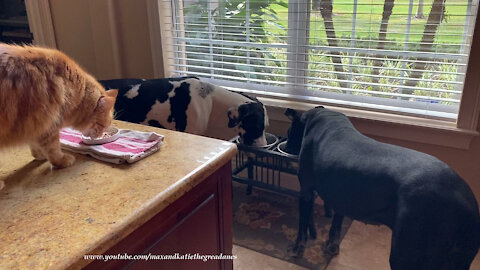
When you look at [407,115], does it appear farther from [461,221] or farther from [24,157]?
[24,157]

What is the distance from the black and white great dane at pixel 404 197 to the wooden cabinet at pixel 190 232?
564 mm

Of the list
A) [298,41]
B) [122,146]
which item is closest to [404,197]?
[122,146]

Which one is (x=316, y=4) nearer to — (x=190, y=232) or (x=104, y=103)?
(x=104, y=103)

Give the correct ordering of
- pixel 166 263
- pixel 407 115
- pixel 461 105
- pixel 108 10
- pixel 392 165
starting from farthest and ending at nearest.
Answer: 1. pixel 108 10
2. pixel 407 115
3. pixel 461 105
4. pixel 392 165
5. pixel 166 263

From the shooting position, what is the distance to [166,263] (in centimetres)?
86

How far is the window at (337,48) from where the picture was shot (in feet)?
5.97

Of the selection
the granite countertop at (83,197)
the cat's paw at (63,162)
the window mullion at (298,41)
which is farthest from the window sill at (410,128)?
the cat's paw at (63,162)

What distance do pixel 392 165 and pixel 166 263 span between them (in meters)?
0.86

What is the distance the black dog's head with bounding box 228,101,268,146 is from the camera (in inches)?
79.8

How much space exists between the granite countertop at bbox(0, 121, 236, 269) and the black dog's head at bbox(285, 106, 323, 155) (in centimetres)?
89

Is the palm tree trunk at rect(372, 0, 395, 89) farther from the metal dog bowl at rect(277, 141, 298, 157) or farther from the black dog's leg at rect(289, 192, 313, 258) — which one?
the black dog's leg at rect(289, 192, 313, 258)

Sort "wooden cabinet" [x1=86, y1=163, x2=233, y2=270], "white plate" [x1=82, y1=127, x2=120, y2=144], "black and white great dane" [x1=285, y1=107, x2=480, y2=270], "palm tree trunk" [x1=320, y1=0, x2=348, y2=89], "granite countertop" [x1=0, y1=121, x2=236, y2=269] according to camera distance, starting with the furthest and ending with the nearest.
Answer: "palm tree trunk" [x1=320, y1=0, x2=348, y2=89]
"black and white great dane" [x1=285, y1=107, x2=480, y2=270]
"white plate" [x1=82, y1=127, x2=120, y2=144]
"wooden cabinet" [x1=86, y1=163, x2=233, y2=270]
"granite countertop" [x1=0, y1=121, x2=236, y2=269]

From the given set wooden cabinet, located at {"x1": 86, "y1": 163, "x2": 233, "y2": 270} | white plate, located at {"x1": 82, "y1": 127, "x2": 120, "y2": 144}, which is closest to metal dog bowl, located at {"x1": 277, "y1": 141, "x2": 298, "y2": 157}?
wooden cabinet, located at {"x1": 86, "y1": 163, "x2": 233, "y2": 270}

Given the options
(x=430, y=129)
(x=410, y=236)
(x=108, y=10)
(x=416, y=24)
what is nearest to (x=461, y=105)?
(x=430, y=129)
